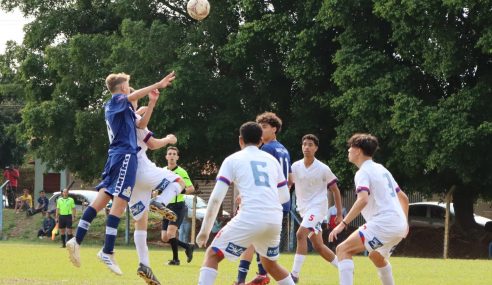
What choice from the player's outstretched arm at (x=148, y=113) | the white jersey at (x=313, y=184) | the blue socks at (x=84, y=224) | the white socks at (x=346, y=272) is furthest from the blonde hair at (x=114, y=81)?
the white jersey at (x=313, y=184)

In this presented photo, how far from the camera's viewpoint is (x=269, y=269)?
9.27 meters

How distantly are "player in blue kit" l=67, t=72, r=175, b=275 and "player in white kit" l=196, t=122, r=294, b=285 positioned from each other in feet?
8.71

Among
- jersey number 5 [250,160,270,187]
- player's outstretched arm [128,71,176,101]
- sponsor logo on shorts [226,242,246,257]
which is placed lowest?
sponsor logo on shorts [226,242,246,257]

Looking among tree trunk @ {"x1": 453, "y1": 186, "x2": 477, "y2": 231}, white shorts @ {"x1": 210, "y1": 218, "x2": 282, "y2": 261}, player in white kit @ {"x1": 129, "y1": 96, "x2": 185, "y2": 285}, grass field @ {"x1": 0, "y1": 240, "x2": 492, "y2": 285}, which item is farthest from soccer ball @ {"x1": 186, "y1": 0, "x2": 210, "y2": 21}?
tree trunk @ {"x1": 453, "y1": 186, "x2": 477, "y2": 231}

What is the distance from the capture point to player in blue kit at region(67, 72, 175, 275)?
458 inches

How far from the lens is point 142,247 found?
38.9 feet

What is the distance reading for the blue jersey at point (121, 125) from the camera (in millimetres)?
11773

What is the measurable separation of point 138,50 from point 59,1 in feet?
23.9

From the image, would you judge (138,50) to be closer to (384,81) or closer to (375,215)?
(384,81)

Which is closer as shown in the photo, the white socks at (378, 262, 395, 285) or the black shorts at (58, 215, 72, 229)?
the white socks at (378, 262, 395, 285)

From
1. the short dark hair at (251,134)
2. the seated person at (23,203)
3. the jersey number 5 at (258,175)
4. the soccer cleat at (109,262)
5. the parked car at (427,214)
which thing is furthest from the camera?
the seated person at (23,203)

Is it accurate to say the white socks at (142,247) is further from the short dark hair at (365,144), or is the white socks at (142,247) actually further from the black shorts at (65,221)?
the black shorts at (65,221)

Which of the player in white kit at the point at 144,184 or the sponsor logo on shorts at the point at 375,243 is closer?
the sponsor logo on shorts at the point at 375,243

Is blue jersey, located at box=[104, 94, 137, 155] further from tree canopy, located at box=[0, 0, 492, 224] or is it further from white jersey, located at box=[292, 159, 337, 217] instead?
tree canopy, located at box=[0, 0, 492, 224]
